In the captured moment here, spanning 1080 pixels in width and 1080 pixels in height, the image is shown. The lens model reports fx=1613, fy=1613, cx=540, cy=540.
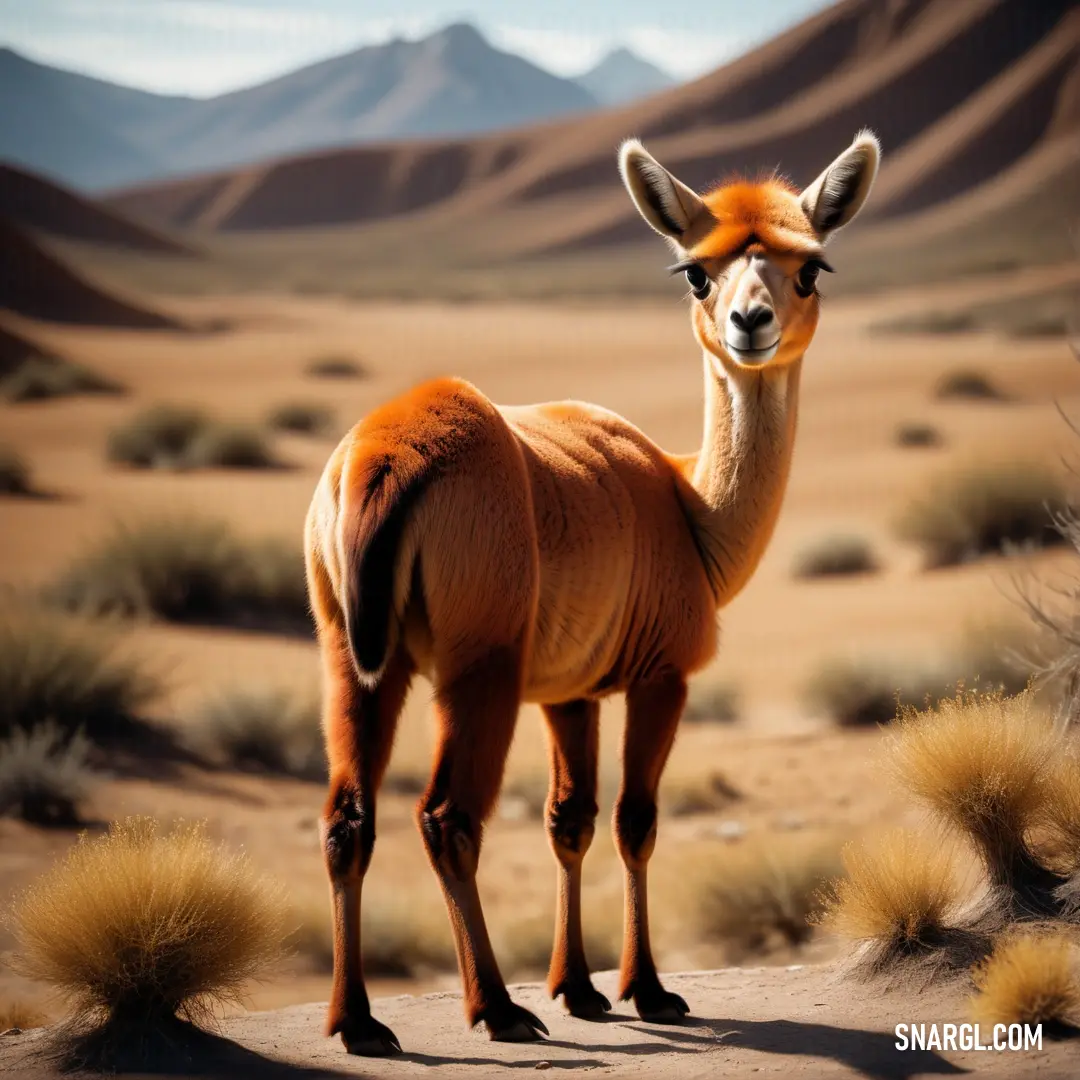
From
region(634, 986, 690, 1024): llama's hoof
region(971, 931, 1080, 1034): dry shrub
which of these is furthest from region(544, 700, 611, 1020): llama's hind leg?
region(971, 931, 1080, 1034): dry shrub

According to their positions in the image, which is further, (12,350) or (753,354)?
(12,350)

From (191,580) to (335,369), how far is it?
1352 inches

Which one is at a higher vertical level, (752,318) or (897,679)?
(752,318)

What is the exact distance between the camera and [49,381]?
3916 centimetres

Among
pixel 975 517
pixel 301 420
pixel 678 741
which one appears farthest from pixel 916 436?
pixel 678 741

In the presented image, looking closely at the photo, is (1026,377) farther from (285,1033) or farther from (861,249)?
(861,249)

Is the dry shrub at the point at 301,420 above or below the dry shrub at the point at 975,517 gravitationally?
above

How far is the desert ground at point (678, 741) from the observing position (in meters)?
6.44

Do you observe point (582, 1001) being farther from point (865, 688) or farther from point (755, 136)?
point (755, 136)

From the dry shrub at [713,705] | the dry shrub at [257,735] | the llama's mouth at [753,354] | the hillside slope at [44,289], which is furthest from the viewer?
the hillside slope at [44,289]

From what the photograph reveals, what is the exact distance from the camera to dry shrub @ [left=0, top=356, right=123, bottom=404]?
38.1 meters

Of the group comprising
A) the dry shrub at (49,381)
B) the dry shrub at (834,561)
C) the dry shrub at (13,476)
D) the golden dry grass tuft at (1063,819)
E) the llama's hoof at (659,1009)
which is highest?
the dry shrub at (49,381)

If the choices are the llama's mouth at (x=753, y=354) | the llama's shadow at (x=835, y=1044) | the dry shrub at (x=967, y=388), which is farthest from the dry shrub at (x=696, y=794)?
the dry shrub at (x=967, y=388)

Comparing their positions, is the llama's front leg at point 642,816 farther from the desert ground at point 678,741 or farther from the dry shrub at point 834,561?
the dry shrub at point 834,561
